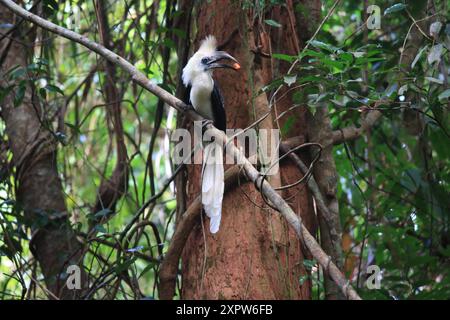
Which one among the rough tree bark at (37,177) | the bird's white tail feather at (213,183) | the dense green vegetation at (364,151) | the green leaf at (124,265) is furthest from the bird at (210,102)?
the rough tree bark at (37,177)

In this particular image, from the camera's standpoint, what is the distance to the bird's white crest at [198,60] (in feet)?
10.1

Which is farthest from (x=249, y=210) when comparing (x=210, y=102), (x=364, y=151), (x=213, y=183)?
(x=364, y=151)

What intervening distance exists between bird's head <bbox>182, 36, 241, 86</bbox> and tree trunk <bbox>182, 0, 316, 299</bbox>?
6 cm

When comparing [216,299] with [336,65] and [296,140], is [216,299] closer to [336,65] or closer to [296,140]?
[296,140]

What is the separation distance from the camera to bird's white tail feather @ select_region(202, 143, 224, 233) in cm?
278

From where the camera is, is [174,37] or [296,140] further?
[174,37]

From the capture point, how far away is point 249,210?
2828 millimetres

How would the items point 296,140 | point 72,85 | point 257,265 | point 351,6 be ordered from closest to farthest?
point 257,265, point 296,140, point 351,6, point 72,85

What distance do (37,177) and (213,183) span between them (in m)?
1.33

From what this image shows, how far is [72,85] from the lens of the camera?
5.28m

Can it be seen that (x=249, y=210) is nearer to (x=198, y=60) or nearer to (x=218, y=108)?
(x=218, y=108)

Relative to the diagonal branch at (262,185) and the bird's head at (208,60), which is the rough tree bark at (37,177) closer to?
the bird's head at (208,60)
